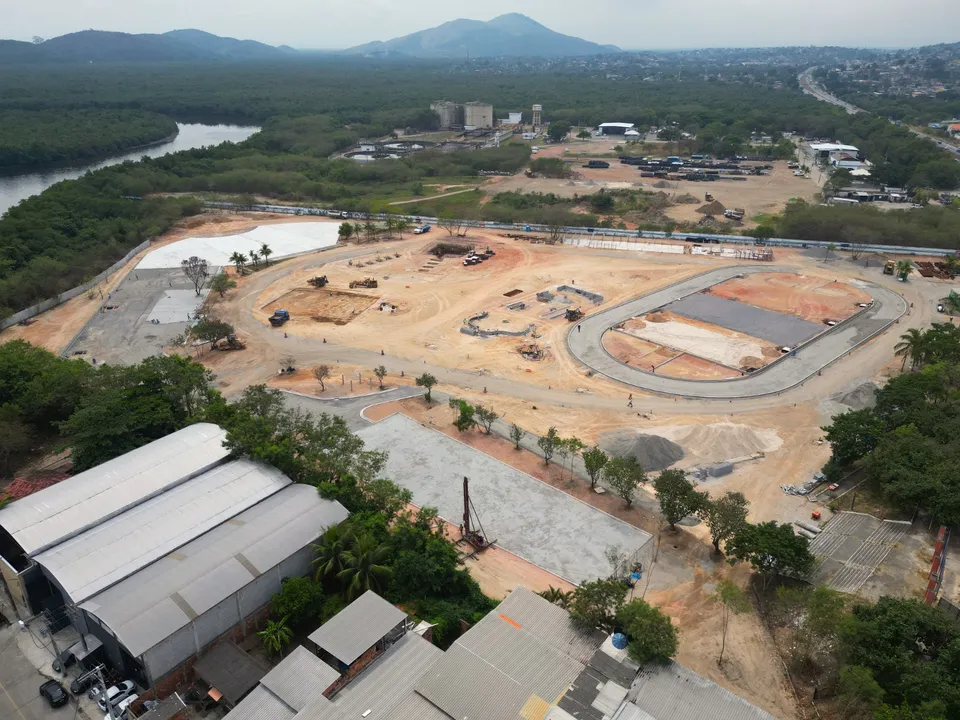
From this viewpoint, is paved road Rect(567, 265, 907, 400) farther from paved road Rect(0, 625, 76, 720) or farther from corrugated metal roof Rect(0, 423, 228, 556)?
paved road Rect(0, 625, 76, 720)

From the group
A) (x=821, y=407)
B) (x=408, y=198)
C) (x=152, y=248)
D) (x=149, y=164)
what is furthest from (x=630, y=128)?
(x=821, y=407)

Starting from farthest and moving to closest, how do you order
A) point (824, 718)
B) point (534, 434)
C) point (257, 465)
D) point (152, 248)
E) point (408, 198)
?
point (408, 198)
point (152, 248)
point (534, 434)
point (257, 465)
point (824, 718)

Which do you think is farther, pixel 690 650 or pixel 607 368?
pixel 607 368

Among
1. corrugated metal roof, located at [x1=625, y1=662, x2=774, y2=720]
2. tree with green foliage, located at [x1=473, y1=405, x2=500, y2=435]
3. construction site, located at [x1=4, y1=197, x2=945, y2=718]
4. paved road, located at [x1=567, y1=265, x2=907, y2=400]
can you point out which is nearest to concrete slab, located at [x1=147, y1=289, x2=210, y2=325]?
construction site, located at [x1=4, y1=197, x2=945, y2=718]

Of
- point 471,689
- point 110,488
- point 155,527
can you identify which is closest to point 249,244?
point 110,488

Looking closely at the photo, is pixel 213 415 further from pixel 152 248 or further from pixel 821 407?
pixel 152 248

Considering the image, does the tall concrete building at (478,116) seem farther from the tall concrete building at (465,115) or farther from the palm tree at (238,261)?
the palm tree at (238,261)

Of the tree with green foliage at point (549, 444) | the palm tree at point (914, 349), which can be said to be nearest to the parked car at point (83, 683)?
the tree with green foliage at point (549, 444)
